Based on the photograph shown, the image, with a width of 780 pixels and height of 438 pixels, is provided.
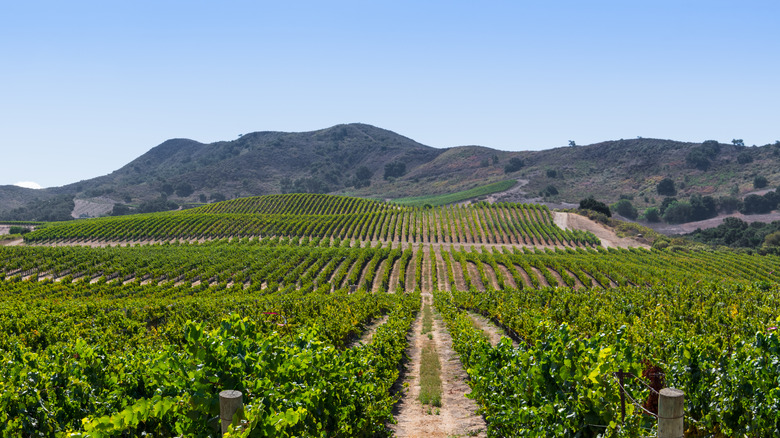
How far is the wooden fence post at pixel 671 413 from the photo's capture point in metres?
5.46

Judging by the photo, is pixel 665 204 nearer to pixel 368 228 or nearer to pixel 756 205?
pixel 756 205

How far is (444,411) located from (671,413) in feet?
25.3

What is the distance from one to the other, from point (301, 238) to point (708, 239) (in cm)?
6788

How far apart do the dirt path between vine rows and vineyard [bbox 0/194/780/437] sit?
0.34 metres

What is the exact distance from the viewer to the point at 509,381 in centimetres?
922

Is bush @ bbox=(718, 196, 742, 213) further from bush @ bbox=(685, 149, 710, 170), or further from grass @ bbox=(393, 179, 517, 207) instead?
grass @ bbox=(393, 179, 517, 207)

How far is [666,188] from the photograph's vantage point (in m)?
150

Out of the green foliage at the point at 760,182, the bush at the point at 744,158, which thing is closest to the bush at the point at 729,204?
the green foliage at the point at 760,182

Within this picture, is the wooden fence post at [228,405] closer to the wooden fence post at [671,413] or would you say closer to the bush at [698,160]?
the wooden fence post at [671,413]

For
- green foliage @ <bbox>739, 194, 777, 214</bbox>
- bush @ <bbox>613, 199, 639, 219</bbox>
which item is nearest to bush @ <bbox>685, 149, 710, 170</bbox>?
green foliage @ <bbox>739, 194, 777, 214</bbox>

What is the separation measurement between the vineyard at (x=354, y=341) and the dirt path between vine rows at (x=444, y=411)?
1.10 ft

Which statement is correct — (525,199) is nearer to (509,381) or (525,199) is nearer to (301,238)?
(301,238)

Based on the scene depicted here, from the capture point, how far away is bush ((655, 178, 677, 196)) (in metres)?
149

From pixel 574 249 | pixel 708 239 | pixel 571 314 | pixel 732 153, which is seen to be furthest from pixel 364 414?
pixel 732 153
